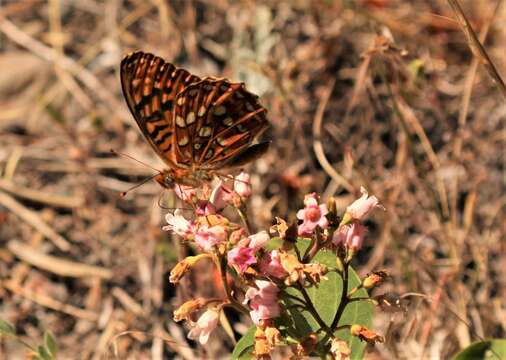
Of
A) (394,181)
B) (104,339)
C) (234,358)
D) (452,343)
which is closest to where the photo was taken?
(234,358)

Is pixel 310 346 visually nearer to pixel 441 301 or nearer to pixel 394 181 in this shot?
pixel 441 301

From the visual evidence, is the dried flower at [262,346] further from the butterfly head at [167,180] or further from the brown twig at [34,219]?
the brown twig at [34,219]

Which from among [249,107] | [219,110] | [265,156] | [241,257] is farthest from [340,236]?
[265,156]

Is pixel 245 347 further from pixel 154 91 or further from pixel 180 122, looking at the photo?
pixel 154 91

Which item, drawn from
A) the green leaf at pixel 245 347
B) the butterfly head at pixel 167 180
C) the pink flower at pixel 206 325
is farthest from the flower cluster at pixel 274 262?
the butterfly head at pixel 167 180

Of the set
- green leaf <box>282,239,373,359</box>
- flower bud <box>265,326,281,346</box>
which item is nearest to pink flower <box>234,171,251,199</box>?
green leaf <box>282,239,373,359</box>

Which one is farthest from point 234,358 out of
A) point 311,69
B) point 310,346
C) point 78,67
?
point 78,67
